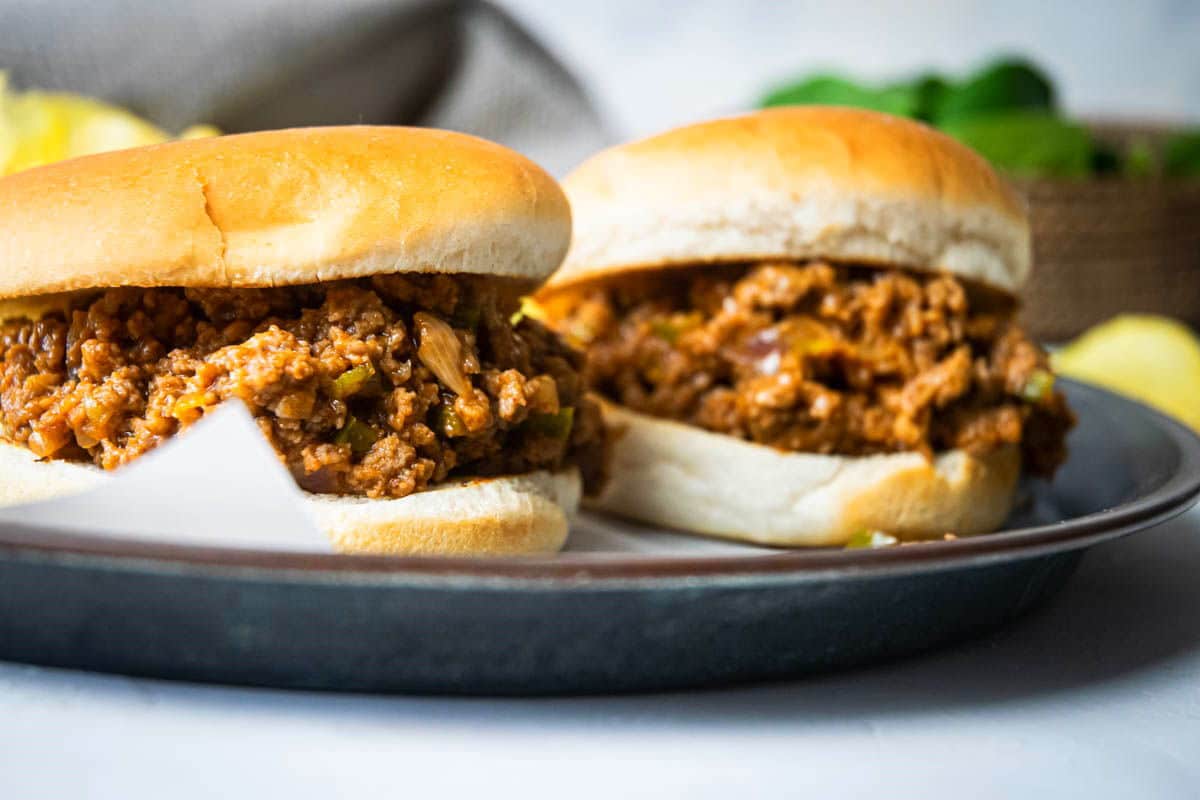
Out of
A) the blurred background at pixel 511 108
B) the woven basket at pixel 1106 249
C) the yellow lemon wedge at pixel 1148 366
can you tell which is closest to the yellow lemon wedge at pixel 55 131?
the blurred background at pixel 511 108

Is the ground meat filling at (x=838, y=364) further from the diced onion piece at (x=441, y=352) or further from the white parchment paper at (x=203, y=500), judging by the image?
the white parchment paper at (x=203, y=500)

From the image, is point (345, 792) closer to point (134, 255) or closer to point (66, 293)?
point (134, 255)

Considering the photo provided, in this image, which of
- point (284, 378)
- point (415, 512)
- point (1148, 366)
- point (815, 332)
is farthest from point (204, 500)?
point (1148, 366)

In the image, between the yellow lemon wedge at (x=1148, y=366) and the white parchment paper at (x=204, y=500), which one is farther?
the yellow lemon wedge at (x=1148, y=366)

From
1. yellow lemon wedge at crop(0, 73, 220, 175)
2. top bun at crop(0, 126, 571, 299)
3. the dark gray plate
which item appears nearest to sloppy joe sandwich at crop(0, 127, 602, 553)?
top bun at crop(0, 126, 571, 299)

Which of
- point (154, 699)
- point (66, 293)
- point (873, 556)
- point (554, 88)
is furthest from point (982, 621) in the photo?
point (554, 88)
